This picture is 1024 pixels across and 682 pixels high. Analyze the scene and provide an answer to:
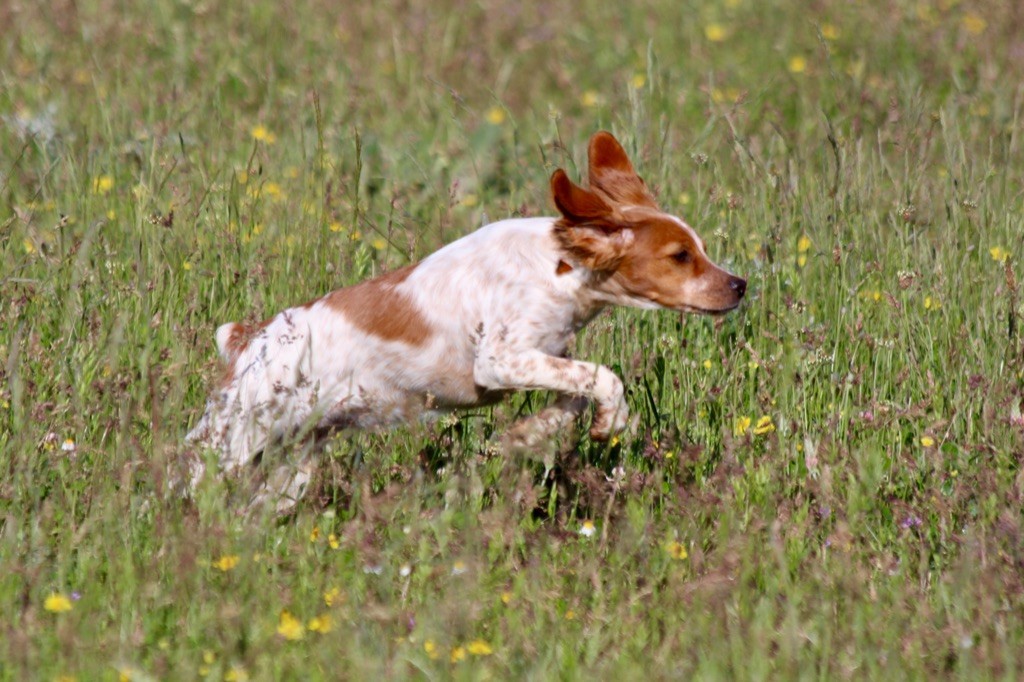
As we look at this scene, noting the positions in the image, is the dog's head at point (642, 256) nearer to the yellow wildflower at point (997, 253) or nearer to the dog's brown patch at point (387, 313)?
the dog's brown patch at point (387, 313)

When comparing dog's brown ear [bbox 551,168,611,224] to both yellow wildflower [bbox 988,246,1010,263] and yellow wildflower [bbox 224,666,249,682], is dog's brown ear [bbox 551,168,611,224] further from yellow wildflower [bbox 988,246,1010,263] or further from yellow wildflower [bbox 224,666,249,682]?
yellow wildflower [bbox 988,246,1010,263]

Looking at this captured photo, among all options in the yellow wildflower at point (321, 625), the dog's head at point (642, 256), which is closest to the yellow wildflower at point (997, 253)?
the dog's head at point (642, 256)

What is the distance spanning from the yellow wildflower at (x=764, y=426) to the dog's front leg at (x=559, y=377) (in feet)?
1.47

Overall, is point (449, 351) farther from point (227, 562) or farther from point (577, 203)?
point (227, 562)

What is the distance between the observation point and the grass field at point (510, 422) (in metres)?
2.94

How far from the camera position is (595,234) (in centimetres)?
378

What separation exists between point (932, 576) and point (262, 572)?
1.57m

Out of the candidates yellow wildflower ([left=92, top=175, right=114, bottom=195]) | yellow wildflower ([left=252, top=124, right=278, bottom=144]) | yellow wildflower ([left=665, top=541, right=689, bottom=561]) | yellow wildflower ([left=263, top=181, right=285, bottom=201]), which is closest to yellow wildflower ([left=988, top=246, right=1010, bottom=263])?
yellow wildflower ([left=665, top=541, right=689, bottom=561])

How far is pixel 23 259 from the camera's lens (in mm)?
4430

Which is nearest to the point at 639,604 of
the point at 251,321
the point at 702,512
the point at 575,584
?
the point at 575,584

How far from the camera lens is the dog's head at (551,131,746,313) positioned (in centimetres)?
378

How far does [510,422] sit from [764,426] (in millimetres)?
723

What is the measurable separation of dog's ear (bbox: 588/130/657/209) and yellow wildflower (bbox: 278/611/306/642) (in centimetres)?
162

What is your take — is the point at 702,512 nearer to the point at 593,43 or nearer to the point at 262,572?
the point at 262,572
